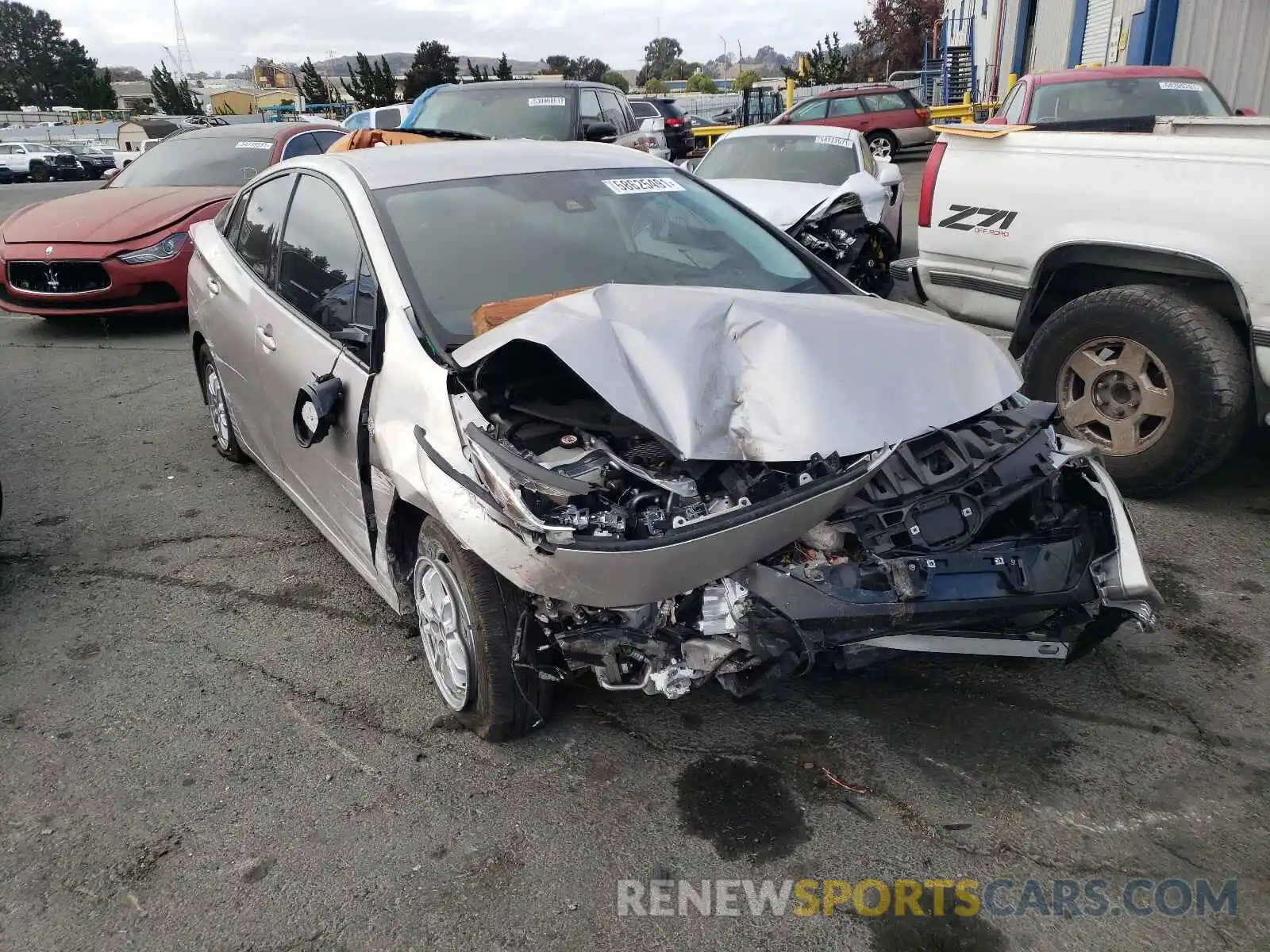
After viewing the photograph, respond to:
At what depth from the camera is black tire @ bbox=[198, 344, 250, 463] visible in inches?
192

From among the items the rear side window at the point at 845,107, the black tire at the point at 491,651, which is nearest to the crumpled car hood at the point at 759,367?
the black tire at the point at 491,651

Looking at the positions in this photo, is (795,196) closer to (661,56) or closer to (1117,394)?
(1117,394)

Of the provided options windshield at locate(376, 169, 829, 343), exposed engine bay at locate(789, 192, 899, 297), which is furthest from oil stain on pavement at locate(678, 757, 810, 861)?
exposed engine bay at locate(789, 192, 899, 297)

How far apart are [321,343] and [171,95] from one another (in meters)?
59.5

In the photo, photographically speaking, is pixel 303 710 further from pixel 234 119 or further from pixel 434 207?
pixel 234 119

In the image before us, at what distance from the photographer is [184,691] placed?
3.24 m

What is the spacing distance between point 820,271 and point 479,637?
2.10m

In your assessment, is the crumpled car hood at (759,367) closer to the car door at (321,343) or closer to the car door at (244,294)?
the car door at (321,343)

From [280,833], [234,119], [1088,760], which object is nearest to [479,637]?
[280,833]

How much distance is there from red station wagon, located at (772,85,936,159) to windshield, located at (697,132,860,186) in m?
12.3

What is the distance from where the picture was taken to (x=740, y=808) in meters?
2.62

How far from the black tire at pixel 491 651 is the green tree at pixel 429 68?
45227 mm

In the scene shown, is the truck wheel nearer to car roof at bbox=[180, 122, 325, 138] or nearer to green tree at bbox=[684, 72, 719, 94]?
car roof at bbox=[180, 122, 325, 138]

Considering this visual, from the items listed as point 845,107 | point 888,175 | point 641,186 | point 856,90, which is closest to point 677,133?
point 845,107
